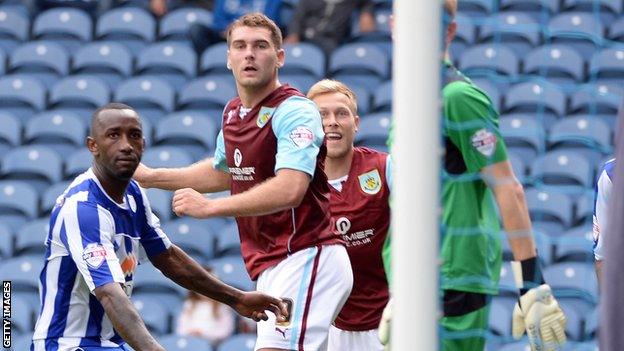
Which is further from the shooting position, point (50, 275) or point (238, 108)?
point (238, 108)

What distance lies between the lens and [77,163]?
11930 millimetres

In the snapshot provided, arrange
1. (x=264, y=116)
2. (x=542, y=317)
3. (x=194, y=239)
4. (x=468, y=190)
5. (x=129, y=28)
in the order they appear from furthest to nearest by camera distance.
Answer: (x=129, y=28)
(x=194, y=239)
(x=264, y=116)
(x=468, y=190)
(x=542, y=317)

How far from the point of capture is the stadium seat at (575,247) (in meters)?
9.84

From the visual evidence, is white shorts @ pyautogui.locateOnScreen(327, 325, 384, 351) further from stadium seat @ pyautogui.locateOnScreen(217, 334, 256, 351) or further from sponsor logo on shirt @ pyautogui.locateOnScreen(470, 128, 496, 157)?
stadium seat @ pyautogui.locateOnScreen(217, 334, 256, 351)

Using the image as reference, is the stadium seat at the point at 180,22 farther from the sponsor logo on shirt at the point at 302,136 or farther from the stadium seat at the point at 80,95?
the sponsor logo on shirt at the point at 302,136

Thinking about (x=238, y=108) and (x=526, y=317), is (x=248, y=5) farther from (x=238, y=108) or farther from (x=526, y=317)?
(x=526, y=317)

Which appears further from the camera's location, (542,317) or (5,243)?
(5,243)

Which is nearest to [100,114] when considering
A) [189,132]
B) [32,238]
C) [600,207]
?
[600,207]

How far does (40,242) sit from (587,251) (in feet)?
15.3

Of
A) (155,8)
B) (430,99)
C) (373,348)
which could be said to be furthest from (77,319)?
(155,8)

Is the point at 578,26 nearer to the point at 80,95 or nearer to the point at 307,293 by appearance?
the point at 80,95

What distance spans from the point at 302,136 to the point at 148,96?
284 inches

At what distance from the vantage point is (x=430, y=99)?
12.0 feet

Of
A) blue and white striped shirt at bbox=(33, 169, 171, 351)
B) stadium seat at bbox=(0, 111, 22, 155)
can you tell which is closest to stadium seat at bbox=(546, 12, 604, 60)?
stadium seat at bbox=(0, 111, 22, 155)
